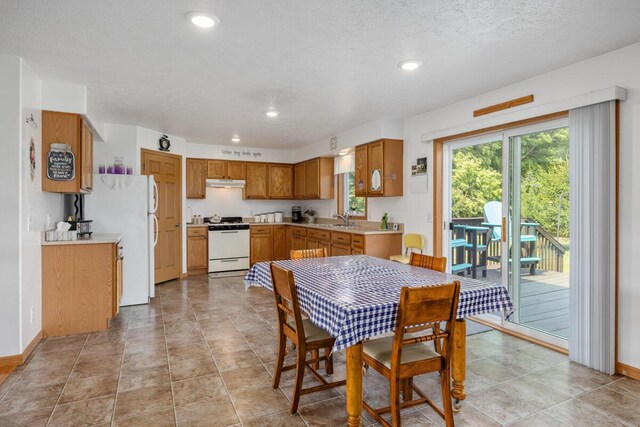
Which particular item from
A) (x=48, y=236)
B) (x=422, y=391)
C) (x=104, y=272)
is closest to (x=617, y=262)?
(x=422, y=391)

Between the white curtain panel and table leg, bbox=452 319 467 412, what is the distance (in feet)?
4.32

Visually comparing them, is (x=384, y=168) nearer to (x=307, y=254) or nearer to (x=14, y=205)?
(x=307, y=254)

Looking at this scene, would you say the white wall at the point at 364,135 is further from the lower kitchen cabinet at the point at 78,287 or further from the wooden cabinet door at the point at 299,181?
the lower kitchen cabinet at the point at 78,287

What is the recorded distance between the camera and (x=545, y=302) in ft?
12.1

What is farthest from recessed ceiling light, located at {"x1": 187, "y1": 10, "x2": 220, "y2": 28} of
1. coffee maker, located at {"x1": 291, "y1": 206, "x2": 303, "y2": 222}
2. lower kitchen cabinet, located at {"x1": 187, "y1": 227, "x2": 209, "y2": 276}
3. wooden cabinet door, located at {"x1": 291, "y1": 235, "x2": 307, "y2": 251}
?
coffee maker, located at {"x1": 291, "y1": 206, "x2": 303, "y2": 222}

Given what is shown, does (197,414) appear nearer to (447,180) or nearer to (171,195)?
(447,180)

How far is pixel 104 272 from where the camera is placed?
153 inches

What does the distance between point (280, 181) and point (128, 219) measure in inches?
138

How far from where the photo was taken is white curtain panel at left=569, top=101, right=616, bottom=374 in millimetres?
2854

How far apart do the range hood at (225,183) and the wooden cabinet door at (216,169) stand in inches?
3.9

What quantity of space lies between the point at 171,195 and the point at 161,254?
0.98m

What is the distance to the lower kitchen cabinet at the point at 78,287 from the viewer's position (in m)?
3.67

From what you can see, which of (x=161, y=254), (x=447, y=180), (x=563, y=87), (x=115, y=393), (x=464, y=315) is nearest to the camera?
(x=464, y=315)

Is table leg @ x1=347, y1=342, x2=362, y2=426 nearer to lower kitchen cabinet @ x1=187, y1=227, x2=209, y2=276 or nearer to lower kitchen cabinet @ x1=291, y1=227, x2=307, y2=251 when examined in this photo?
lower kitchen cabinet @ x1=291, y1=227, x2=307, y2=251
